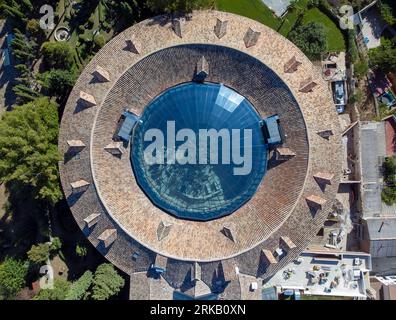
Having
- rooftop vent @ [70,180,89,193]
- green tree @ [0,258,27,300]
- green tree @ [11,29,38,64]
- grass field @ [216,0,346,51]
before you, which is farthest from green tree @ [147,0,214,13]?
green tree @ [0,258,27,300]

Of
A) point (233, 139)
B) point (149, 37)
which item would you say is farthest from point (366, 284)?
point (149, 37)

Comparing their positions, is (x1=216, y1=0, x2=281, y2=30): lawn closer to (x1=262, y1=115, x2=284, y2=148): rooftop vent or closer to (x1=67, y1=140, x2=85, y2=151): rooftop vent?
(x1=262, y1=115, x2=284, y2=148): rooftop vent

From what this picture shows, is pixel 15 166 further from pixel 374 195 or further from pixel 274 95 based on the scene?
pixel 374 195

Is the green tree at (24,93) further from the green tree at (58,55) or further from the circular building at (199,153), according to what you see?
the circular building at (199,153)

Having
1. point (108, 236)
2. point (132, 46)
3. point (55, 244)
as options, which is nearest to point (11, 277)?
point (55, 244)

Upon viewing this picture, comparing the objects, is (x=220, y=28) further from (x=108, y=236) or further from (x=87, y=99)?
(x=108, y=236)

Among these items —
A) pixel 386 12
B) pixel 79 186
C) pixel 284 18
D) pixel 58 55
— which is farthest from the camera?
pixel 284 18

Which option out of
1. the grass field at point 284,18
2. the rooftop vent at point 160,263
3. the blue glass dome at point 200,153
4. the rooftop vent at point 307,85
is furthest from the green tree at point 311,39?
the rooftop vent at point 160,263

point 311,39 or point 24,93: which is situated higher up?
point 311,39
